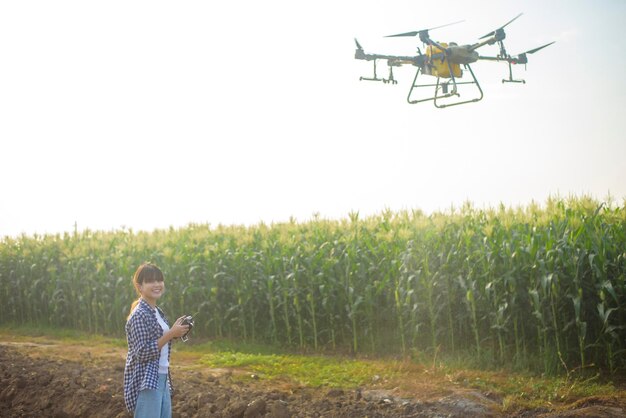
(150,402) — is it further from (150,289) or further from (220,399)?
(220,399)

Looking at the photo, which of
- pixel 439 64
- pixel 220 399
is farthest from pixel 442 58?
pixel 220 399

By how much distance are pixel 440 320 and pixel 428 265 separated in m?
1.03

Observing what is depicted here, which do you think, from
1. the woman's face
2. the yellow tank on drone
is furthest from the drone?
the woman's face

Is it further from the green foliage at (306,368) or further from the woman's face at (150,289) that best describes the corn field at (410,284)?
the woman's face at (150,289)

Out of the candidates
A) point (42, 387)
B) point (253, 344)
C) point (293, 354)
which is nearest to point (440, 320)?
point (293, 354)

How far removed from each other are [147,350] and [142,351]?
0.05 meters

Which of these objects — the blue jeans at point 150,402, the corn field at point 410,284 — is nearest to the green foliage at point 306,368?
the corn field at point 410,284

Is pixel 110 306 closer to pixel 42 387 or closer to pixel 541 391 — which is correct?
pixel 42 387

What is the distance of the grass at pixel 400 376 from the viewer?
29.3ft

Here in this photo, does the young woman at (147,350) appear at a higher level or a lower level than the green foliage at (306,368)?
higher

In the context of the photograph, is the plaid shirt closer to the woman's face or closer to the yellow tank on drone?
the woman's face

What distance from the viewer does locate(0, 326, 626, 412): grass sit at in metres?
8.95

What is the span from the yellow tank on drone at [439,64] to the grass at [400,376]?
662cm

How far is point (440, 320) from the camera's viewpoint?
12102 mm
